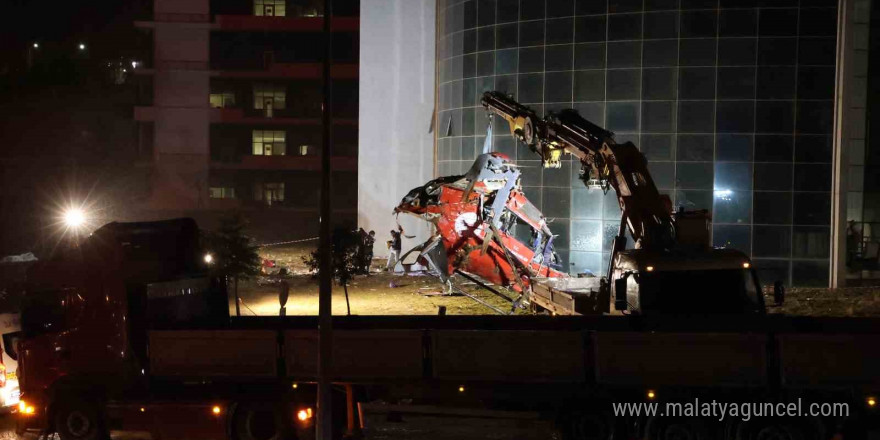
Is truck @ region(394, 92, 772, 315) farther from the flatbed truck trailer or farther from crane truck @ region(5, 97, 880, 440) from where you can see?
the flatbed truck trailer

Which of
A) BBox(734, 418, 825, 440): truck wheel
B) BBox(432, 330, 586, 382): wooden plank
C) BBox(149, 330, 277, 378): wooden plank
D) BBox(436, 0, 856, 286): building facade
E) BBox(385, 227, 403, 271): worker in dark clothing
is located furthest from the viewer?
BBox(385, 227, 403, 271): worker in dark clothing

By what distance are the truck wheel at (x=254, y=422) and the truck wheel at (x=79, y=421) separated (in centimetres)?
220

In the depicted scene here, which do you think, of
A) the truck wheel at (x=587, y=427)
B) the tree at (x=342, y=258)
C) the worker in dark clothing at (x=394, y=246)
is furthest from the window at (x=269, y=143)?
the truck wheel at (x=587, y=427)

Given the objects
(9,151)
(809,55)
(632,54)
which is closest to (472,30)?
(632,54)

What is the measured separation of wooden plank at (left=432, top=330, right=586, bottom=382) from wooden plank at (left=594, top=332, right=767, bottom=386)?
15.6 inches

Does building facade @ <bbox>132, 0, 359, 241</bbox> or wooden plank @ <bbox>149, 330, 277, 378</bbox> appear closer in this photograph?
wooden plank @ <bbox>149, 330, 277, 378</bbox>

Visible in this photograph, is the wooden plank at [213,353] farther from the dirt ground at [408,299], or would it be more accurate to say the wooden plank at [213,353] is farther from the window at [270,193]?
the window at [270,193]

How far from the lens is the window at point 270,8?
59438 mm

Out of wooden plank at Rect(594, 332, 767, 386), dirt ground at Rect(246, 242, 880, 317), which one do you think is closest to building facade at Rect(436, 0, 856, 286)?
dirt ground at Rect(246, 242, 880, 317)

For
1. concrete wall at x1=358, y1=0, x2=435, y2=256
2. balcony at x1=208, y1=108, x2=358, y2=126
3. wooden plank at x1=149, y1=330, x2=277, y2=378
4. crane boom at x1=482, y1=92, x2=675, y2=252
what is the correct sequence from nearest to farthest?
1. wooden plank at x1=149, y1=330, x2=277, y2=378
2. crane boom at x1=482, y1=92, x2=675, y2=252
3. concrete wall at x1=358, y1=0, x2=435, y2=256
4. balcony at x1=208, y1=108, x2=358, y2=126

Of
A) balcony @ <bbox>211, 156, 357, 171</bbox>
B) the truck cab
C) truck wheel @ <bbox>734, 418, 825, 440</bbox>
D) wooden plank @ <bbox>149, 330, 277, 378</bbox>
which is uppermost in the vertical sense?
balcony @ <bbox>211, 156, 357, 171</bbox>

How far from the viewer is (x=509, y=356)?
38.8 ft

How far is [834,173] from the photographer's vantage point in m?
30.2

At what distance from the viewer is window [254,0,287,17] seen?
59.4 m
